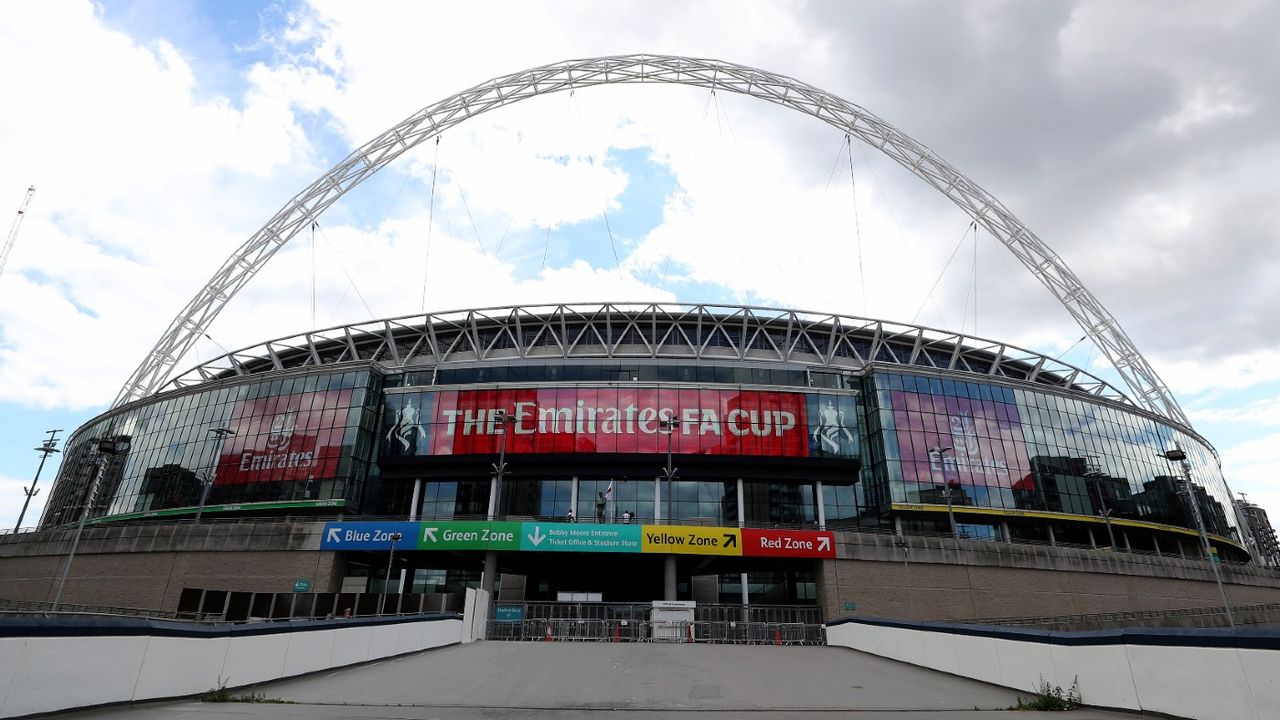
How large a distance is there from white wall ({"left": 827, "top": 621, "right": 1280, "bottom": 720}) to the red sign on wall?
80.7 ft

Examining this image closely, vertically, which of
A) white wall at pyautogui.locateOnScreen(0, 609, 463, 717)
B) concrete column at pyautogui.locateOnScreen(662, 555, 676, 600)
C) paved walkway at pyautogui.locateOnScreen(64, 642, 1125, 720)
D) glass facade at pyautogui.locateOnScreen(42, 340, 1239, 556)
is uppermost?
glass facade at pyautogui.locateOnScreen(42, 340, 1239, 556)

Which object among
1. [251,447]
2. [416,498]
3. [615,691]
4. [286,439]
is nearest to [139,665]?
[615,691]

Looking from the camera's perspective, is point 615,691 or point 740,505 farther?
point 740,505

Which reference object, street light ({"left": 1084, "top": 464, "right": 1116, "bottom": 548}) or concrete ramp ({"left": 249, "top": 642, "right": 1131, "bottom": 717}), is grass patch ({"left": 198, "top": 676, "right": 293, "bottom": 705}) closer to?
concrete ramp ({"left": 249, "top": 642, "right": 1131, "bottom": 717})

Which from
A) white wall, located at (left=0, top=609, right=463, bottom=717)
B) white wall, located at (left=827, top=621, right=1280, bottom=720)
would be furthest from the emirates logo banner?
white wall, located at (left=0, top=609, right=463, bottom=717)

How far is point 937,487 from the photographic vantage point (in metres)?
52.8

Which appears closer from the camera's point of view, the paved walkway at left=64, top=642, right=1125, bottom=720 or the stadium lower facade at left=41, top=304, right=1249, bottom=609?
the paved walkway at left=64, top=642, right=1125, bottom=720

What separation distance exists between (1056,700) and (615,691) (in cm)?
776

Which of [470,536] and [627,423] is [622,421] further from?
[470,536]

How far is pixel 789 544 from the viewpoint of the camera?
3953cm

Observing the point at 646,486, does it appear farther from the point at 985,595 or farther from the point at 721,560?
the point at 985,595

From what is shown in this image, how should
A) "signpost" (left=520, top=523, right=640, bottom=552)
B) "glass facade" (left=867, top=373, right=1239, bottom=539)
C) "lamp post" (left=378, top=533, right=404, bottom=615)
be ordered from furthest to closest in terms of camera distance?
"glass facade" (left=867, top=373, right=1239, bottom=539) < "signpost" (left=520, top=523, right=640, bottom=552) < "lamp post" (left=378, top=533, right=404, bottom=615)

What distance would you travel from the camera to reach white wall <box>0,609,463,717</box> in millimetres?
7434

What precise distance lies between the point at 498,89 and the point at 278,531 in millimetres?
47514
